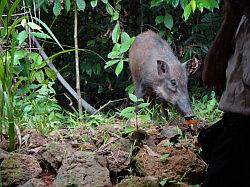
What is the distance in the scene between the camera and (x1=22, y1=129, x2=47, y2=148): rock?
379 cm

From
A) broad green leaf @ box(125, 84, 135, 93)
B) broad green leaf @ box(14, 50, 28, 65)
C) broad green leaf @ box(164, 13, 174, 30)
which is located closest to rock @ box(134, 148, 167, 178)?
broad green leaf @ box(14, 50, 28, 65)

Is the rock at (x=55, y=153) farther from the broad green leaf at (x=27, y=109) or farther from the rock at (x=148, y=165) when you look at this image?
the broad green leaf at (x=27, y=109)

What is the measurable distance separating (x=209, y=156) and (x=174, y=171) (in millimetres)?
949

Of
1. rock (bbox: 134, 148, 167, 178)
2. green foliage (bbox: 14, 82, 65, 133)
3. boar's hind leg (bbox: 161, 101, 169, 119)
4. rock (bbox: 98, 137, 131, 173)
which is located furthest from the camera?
boar's hind leg (bbox: 161, 101, 169, 119)

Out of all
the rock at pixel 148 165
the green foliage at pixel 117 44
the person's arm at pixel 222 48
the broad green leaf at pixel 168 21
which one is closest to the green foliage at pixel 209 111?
the green foliage at pixel 117 44

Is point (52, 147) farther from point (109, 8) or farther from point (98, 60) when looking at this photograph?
point (98, 60)

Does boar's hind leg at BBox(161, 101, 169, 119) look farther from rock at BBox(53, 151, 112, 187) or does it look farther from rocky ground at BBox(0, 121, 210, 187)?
rock at BBox(53, 151, 112, 187)

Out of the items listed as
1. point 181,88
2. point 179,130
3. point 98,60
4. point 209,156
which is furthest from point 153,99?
point 209,156

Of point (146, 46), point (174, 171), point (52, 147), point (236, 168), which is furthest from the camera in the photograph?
point (146, 46)

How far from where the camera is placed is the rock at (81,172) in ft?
10.8

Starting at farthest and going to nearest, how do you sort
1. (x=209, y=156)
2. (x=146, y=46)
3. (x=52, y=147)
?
1. (x=146, y=46)
2. (x=52, y=147)
3. (x=209, y=156)

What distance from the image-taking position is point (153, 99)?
6602 mm

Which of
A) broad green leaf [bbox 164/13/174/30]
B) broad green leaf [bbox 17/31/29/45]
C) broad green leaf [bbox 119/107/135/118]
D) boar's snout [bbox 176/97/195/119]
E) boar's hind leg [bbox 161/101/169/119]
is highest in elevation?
broad green leaf [bbox 164/13/174/30]

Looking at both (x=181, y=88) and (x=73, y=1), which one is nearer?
(x=73, y=1)
